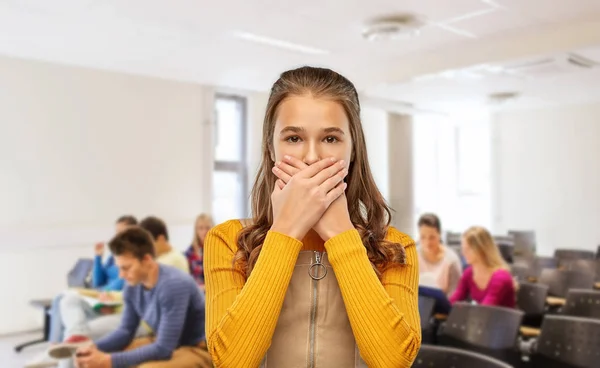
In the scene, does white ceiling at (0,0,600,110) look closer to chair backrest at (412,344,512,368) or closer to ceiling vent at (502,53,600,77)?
ceiling vent at (502,53,600,77)

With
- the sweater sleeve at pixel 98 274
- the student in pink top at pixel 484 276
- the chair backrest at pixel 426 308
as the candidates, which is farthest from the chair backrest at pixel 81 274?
the student in pink top at pixel 484 276

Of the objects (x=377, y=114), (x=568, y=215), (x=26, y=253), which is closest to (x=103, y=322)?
(x=26, y=253)

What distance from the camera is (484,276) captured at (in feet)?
12.3

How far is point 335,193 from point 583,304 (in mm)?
2969

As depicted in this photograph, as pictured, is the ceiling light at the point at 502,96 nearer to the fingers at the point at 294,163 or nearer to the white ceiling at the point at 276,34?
the white ceiling at the point at 276,34

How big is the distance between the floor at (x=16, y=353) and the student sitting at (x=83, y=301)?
1.57 feet

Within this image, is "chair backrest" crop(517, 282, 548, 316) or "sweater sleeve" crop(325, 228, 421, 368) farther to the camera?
"chair backrest" crop(517, 282, 548, 316)

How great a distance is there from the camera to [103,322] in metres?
3.52

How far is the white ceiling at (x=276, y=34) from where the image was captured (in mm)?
4168

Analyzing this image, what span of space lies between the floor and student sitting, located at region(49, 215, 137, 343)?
0.48 meters

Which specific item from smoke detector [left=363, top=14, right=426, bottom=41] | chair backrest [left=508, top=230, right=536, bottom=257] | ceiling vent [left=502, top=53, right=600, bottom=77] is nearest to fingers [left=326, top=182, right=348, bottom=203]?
smoke detector [left=363, top=14, right=426, bottom=41]

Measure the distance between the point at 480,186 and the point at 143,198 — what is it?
691cm

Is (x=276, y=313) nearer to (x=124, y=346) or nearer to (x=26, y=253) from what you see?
(x=124, y=346)

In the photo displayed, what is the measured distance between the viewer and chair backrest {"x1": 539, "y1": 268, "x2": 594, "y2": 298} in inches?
169
